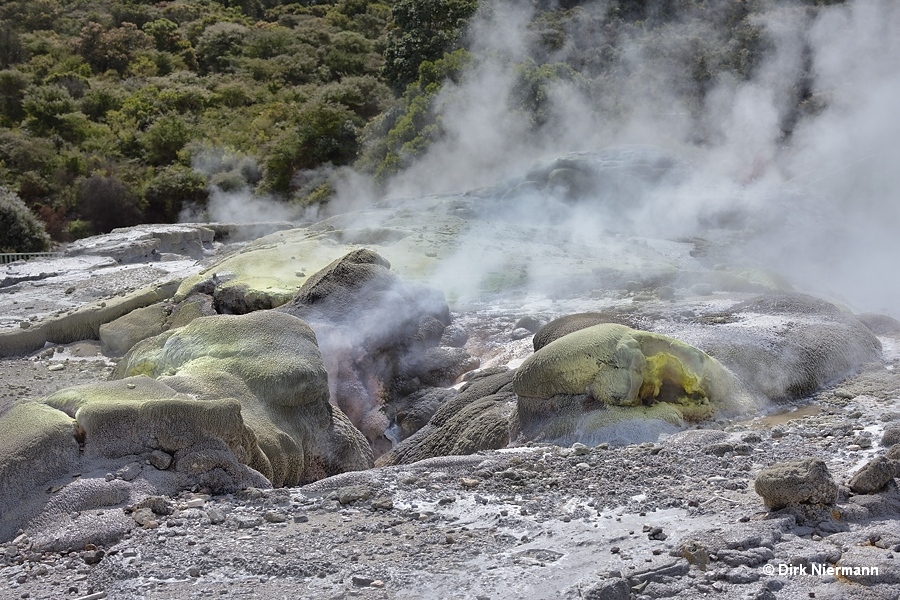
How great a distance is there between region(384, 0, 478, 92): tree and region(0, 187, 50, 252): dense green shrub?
854 centimetres

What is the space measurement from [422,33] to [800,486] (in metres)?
18.6

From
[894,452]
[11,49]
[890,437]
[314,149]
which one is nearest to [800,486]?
[894,452]

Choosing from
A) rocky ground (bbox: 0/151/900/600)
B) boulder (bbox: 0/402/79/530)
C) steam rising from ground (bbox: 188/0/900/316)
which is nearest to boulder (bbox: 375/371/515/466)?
rocky ground (bbox: 0/151/900/600)

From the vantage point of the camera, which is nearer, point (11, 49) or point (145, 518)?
point (145, 518)

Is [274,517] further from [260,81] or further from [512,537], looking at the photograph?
[260,81]

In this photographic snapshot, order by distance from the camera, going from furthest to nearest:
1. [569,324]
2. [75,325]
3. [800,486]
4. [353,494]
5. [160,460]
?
[75,325] → [569,324] → [160,460] → [353,494] → [800,486]

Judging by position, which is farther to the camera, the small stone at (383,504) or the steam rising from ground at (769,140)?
the steam rising from ground at (769,140)

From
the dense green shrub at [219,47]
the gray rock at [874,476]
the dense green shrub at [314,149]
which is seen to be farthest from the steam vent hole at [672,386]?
the dense green shrub at [219,47]

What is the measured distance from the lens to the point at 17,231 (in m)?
15.6

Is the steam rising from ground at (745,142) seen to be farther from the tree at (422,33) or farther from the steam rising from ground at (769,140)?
the tree at (422,33)

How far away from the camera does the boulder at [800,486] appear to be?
360 centimetres

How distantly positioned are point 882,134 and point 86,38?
2482cm

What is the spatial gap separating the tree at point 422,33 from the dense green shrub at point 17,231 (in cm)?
854

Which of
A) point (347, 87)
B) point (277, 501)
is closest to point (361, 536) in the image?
point (277, 501)
